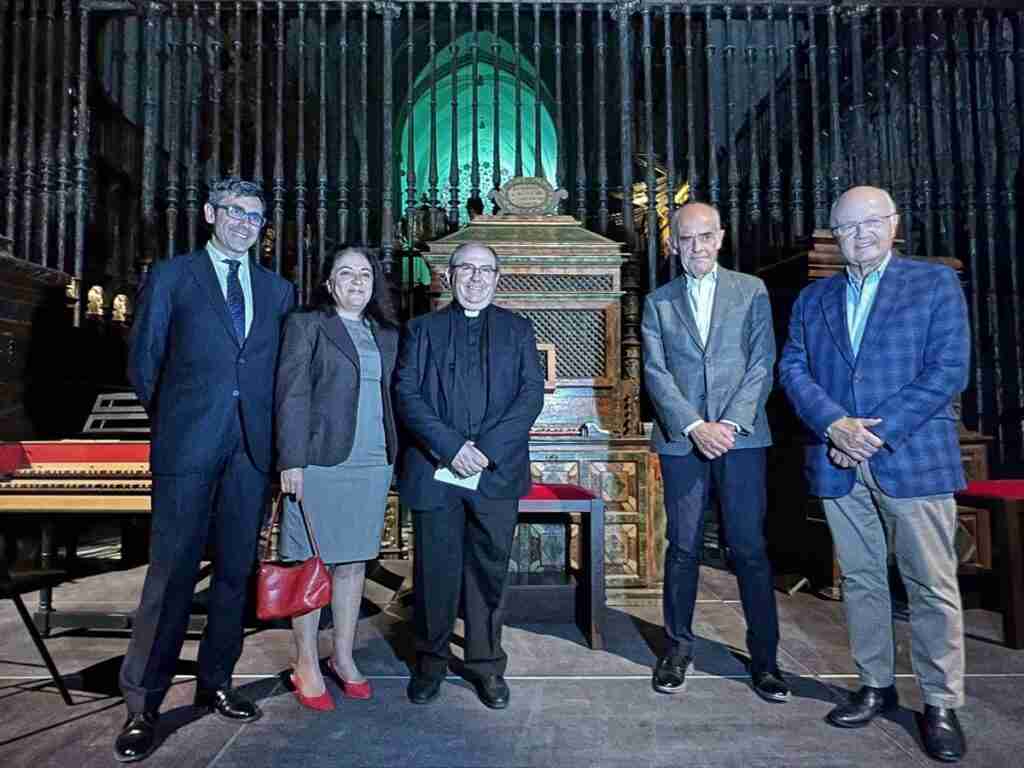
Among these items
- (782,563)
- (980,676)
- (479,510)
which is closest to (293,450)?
(479,510)

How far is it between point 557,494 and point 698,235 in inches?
48.4

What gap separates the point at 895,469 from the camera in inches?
82.6

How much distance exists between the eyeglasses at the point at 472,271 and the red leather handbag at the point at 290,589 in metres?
1.01

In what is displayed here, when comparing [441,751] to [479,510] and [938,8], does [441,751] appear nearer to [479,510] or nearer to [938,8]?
[479,510]

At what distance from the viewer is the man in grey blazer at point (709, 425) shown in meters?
2.41

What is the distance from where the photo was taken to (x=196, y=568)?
2.18 m

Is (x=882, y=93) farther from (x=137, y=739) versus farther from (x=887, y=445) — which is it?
(x=137, y=739)

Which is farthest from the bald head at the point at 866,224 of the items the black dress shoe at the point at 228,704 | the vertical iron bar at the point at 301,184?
the vertical iron bar at the point at 301,184

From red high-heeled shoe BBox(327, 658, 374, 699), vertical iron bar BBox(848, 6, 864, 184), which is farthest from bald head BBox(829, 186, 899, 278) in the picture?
vertical iron bar BBox(848, 6, 864, 184)

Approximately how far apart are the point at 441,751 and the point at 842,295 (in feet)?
5.98

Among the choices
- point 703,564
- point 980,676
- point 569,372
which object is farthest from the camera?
point 703,564

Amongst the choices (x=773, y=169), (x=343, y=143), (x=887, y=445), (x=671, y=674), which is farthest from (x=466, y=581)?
(x=773, y=169)

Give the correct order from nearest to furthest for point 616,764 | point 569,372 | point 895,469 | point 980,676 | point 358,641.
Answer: point 616,764
point 895,469
point 980,676
point 358,641
point 569,372

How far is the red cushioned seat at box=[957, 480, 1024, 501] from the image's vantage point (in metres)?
2.89
